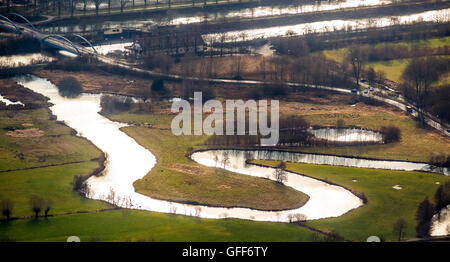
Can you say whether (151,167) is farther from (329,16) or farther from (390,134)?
(329,16)

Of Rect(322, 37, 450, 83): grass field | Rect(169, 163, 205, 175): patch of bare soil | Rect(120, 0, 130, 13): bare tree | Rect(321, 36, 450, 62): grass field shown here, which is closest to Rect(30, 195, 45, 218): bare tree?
Rect(169, 163, 205, 175): patch of bare soil

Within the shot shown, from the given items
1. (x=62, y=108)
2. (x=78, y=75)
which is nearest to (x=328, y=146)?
(x=62, y=108)

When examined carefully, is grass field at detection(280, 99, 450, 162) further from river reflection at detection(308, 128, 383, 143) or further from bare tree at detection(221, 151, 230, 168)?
bare tree at detection(221, 151, 230, 168)

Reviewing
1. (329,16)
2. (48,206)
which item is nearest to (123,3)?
(329,16)

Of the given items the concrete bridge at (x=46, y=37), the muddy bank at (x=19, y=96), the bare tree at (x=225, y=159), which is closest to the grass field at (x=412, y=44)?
the concrete bridge at (x=46, y=37)
